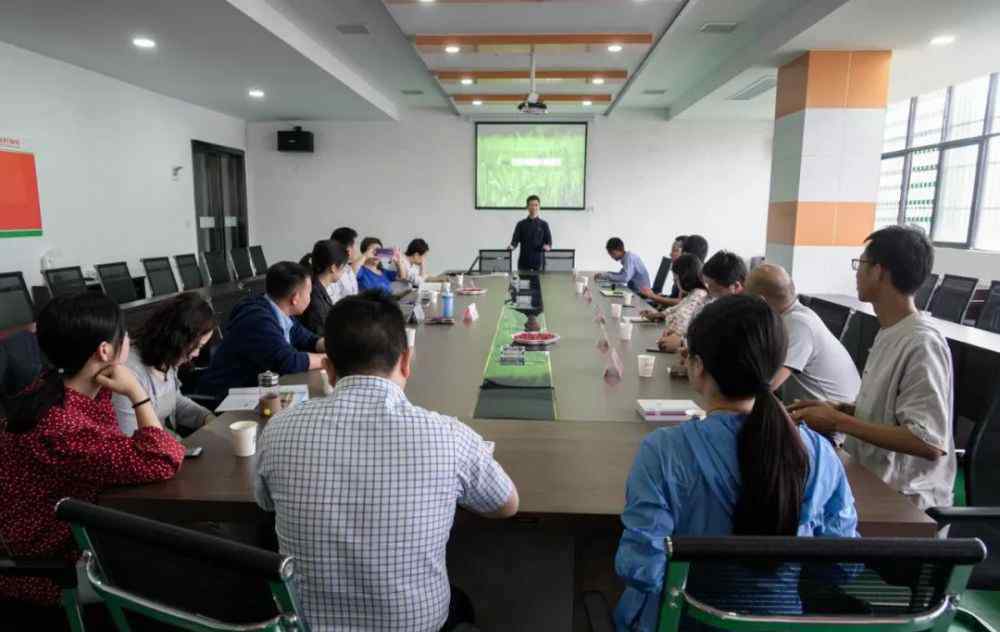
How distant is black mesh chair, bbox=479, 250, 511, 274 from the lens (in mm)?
7695

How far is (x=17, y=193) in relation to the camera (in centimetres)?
519

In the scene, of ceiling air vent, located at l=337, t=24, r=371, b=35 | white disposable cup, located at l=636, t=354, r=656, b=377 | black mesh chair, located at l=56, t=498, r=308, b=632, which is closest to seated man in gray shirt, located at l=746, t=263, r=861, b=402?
white disposable cup, located at l=636, t=354, r=656, b=377

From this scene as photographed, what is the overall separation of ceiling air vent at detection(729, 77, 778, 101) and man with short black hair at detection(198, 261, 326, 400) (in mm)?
5661

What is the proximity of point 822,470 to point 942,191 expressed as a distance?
832 centimetres

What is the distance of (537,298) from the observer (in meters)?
5.14

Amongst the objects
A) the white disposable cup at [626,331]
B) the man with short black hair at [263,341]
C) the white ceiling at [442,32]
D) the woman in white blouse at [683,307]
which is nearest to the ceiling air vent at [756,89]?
the white ceiling at [442,32]

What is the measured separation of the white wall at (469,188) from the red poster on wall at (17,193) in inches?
182

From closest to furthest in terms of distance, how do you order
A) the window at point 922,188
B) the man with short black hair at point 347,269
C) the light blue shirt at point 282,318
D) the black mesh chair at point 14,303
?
the light blue shirt at point 282,318 < the black mesh chair at point 14,303 < the man with short black hair at point 347,269 < the window at point 922,188

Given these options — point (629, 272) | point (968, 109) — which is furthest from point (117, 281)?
point (968, 109)

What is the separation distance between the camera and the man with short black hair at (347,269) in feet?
15.0

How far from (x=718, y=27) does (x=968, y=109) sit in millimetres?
3943

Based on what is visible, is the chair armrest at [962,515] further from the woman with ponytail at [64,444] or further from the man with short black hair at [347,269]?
the man with short black hair at [347,269]

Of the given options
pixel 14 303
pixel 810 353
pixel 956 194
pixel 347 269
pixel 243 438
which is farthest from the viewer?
pixel 956 194

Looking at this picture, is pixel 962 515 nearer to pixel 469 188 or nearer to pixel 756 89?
pixel 756 89
